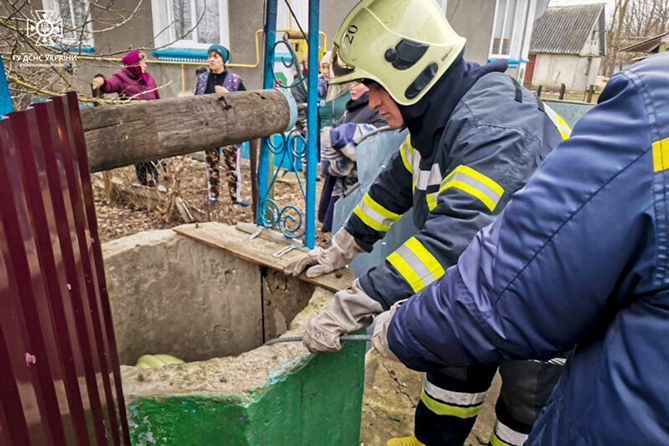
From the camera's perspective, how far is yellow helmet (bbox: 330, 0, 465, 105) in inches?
76.8

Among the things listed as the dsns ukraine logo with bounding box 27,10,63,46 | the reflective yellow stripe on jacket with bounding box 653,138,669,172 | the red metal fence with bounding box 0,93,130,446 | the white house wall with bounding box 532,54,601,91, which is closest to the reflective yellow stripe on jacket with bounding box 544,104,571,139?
the reflective yellow stripe on jacket with bounding box 653,138,669,172

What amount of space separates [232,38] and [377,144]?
591 cm

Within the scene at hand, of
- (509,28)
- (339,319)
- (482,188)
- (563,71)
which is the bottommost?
(563,71)

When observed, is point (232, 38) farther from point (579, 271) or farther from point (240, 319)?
point (579, 271)

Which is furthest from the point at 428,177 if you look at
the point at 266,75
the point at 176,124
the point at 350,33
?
the point at 266,75

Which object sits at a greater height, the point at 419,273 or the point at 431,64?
the point at 431,64

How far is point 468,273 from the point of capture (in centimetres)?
109

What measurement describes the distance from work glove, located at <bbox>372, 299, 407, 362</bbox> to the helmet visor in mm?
1019

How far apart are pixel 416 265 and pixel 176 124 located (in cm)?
111

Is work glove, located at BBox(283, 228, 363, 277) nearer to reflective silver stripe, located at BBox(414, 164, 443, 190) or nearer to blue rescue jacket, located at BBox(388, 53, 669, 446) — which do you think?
reflective silver stripe, located at BBox(414, 164, 443, 190)

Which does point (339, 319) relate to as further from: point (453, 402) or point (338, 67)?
point (338, 67)

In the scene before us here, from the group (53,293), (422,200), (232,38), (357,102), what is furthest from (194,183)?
(53,293)

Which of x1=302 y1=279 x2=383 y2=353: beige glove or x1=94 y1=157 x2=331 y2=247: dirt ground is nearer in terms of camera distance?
x1=302 y1=279 x2=383 y2=353: beige glove

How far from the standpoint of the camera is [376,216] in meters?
2.42
